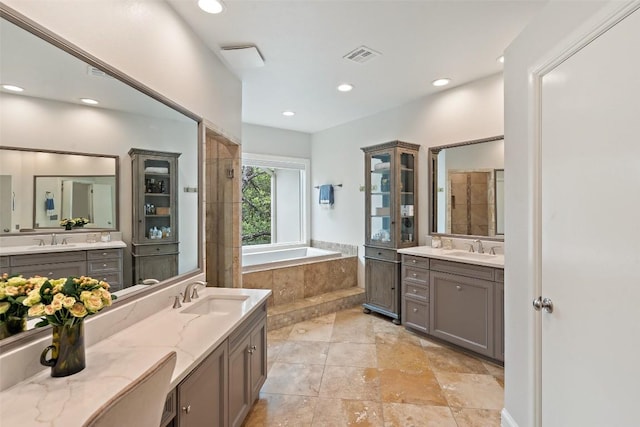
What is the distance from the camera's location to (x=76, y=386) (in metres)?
0.98

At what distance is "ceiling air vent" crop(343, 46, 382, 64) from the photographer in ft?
8.23

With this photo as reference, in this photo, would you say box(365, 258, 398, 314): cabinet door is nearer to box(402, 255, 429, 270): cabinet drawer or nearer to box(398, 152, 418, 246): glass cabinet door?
box(402, 255, 429, 270): cabinet drawer

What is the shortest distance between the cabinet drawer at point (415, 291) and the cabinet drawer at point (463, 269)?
27 centimetres

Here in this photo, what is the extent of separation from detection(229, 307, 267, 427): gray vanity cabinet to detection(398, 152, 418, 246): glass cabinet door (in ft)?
7.17

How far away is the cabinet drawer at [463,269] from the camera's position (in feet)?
8.72

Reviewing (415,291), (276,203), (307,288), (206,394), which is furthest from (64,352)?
(276,203)

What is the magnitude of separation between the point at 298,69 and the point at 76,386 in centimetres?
277

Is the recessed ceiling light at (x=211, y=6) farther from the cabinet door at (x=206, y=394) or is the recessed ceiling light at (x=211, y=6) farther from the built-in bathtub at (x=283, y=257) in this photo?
the built-in bathtub at (x=283, y=257)

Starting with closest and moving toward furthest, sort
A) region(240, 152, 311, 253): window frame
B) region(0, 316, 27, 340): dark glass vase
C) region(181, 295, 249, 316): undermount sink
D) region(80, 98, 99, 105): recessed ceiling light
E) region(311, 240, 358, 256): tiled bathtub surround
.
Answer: region(0, 316, 27, 340): dark glass vase, region(80, 98, 99, 105): recessed ceiling light, region(181, 295, 249, 316): undermount sink, region(311, 240, 358, 256): tiled bathtub surround, region(240, 152, 311, 253): window frame

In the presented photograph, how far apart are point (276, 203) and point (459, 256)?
10.7ft

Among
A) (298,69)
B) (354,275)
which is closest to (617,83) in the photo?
(298,69)

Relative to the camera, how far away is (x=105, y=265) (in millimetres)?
1447

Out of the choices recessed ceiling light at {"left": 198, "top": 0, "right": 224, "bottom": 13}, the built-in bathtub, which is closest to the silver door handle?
recessed ceiling light at {"left": 198, "top": 0, "right": 224, "bottom": 13}

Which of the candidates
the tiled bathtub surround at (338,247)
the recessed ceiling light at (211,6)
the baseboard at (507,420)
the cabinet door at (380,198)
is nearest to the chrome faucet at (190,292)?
the recessed ceiling light at (211,6)
